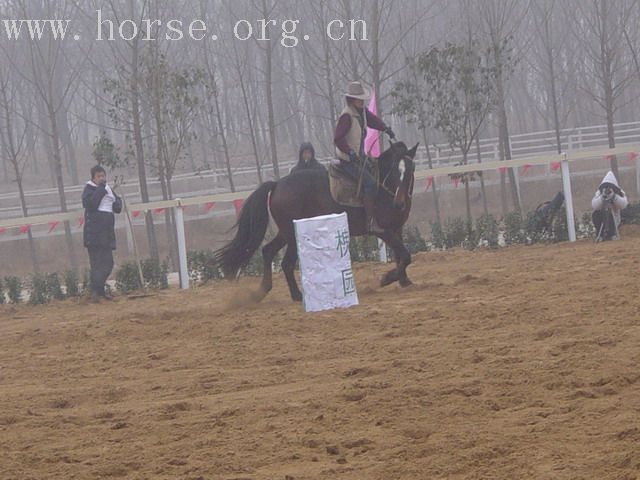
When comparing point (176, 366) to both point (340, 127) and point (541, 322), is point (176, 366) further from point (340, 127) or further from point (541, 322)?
point (340, 127)

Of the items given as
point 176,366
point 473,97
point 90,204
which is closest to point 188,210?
point 473,97

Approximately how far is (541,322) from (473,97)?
15.8 m

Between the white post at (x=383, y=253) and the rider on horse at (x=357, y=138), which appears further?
the white post at (x=383, y=253)

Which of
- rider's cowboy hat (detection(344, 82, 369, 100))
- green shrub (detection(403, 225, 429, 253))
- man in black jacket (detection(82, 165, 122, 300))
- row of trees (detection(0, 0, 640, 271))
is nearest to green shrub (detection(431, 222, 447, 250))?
green shrub (detection(403, 225, 429, 253))

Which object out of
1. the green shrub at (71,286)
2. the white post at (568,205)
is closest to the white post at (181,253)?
the green shrub at (71,286)

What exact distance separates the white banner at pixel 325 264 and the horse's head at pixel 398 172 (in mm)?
1128

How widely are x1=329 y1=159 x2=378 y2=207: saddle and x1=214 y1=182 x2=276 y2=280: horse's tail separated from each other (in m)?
0.82

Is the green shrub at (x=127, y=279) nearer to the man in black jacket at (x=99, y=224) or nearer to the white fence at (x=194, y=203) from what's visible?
the white fence at (x=194, y=203)

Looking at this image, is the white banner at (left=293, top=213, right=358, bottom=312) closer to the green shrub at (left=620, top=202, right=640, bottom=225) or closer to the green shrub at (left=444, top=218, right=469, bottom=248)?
the green shrub at (left=444, top=218, right=469, bottom=248)

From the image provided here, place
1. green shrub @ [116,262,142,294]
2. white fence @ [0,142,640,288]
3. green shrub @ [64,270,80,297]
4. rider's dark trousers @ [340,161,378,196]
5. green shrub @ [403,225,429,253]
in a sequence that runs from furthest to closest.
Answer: green shrub @ [403,225,429,253]
green shrub @ [116,262,142,294]
green shrub @ [64,270,80,297]
white fence @ [0,142,640,288]
rider's dark trousers @ [340,161,378,196]

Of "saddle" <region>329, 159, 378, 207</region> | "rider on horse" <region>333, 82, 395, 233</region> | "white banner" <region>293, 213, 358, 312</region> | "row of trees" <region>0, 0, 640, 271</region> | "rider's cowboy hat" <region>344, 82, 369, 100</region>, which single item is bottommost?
"white banner" <region>293, 213, 358, 312</region>

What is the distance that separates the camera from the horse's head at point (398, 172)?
12133mm

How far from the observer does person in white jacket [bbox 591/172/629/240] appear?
15.9m

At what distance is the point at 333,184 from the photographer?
12.3 meters
